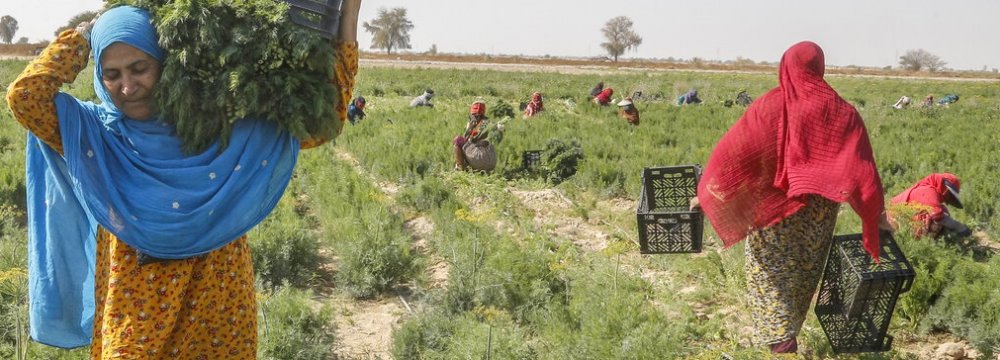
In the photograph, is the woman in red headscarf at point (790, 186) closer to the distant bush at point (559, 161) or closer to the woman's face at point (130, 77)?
the woman's face at point (130, 77)

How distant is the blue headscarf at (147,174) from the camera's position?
7.45ft

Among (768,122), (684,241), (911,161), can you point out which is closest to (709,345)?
(684,241)

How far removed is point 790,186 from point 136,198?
2677mm

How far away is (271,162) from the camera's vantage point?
2.43 meters

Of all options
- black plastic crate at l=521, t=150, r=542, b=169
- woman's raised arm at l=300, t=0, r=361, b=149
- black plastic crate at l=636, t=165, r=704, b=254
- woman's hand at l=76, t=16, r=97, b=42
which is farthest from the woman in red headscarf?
black plastic crate at l=521, t=150, r=542, b=169

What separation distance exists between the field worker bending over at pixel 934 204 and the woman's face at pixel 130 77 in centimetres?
532

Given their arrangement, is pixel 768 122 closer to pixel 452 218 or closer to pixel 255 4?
pixel 255 4

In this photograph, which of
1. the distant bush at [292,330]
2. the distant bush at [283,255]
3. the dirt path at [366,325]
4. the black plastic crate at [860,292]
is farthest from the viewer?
the distant bush at [283,255]

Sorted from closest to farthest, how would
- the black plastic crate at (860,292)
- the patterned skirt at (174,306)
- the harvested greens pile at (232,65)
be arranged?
1. the harvested greens pile at (232,65)
2. the patterned skirt at (174,306)
3. the black plastic crate at (860,292)

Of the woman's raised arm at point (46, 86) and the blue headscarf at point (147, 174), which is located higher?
the woman's raised arm at point (46, 86)

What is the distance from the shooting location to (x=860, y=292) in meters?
3.74

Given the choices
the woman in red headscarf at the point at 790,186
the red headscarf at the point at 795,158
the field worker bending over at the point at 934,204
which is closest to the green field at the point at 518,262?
the field worker bending over at the point at 934,204

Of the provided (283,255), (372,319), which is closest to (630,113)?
(283,255)

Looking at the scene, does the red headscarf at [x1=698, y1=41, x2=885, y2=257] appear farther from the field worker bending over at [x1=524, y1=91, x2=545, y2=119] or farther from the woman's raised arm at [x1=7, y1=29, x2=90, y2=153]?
the field worker bending over at [x1=524, y1=91, x2=545, y2=119]
